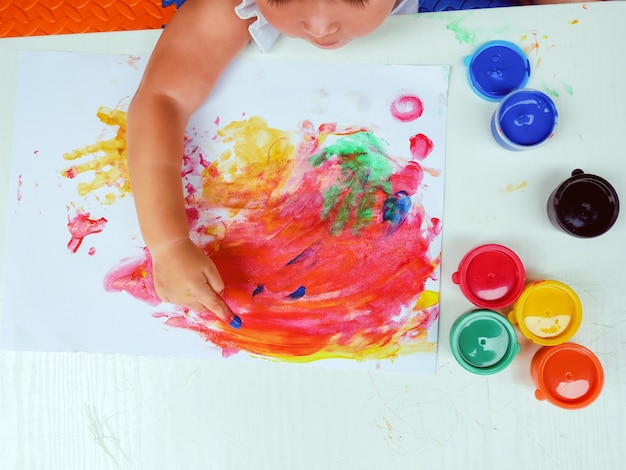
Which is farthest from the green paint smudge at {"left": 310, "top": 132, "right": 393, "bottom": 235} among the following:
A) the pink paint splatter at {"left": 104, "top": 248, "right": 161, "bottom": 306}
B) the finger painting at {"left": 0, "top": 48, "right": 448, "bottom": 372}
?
the pink paint splatter at {"left": 104, "top": 248, "right": 161, "bottom": 306}

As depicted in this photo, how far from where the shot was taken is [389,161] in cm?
71

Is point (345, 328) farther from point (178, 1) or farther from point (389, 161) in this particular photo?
point (178, 1)

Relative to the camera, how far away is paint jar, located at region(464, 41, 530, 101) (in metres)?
0.70

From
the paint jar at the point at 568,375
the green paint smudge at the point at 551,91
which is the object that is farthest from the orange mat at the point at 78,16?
the paint jar at the point at 568,375

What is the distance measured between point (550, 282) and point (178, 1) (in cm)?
60

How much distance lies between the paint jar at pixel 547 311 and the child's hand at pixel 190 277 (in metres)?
0.33

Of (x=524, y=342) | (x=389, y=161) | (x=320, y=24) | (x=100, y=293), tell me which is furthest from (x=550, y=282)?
(x=100, y=293)

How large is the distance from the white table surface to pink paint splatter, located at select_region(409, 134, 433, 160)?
0.09 ft

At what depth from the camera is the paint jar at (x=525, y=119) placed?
67 cm

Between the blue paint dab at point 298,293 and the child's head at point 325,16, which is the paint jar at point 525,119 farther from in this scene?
the blue paint dab at point 298,293

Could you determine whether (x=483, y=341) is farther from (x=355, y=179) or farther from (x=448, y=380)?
(x=355, y=179)

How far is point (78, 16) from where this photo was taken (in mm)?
763

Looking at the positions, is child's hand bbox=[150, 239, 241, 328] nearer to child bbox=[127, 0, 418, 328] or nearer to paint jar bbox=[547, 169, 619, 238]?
child bbox=[127, 0, 418, 328]

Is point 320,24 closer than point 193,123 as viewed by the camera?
Yes
